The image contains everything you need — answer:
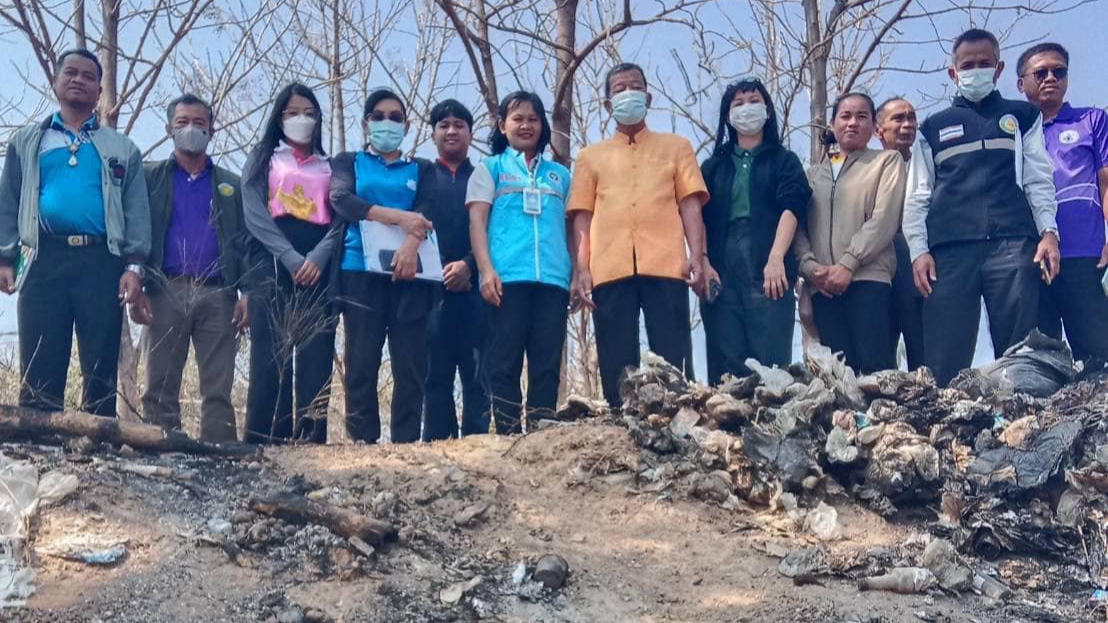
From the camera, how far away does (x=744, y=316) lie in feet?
17.4

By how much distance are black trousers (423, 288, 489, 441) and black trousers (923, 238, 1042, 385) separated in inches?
90.8

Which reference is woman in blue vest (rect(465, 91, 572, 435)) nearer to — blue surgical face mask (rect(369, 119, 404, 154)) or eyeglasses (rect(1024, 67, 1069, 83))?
blue surgical face mask (rect(369, 119, 404, 154))

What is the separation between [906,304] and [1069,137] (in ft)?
3.85

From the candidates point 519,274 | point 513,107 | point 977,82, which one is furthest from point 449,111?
point 977,82

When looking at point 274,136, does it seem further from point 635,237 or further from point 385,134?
point 635,237

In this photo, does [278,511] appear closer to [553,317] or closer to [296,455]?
[296,455]

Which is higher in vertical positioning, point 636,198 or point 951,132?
point 951,132

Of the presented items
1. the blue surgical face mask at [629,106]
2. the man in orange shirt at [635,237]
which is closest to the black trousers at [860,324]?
the man in orange shirt at [635,237]

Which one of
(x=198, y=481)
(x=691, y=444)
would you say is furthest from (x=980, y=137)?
A: (x=198, y=481)

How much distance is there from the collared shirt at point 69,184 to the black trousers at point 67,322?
0.34 ft

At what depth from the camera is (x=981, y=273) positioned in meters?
5.06

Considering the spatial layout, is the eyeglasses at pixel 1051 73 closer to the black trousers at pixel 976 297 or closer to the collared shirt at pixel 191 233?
the black trousers at pixel 976 297

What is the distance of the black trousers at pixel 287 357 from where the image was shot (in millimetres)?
5012

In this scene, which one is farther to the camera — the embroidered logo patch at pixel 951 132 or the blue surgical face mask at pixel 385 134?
the blue surgical face mask at pixel 385 134
